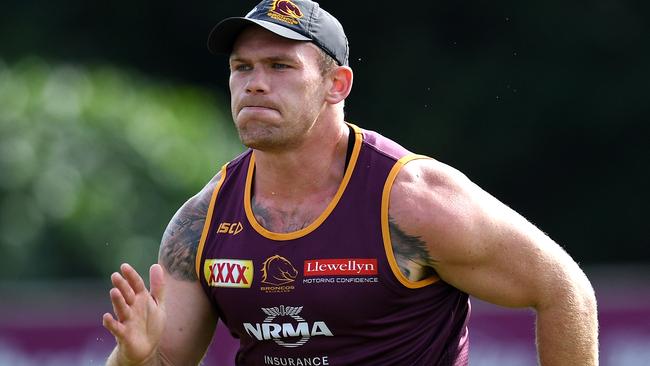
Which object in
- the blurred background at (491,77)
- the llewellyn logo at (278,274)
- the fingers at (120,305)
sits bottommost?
the fingers at (120,305)

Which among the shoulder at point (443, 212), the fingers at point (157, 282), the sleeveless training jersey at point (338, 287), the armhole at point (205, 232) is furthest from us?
the armhole at point (205, 232)

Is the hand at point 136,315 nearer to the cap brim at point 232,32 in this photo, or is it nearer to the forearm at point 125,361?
the forearm at point 125,361

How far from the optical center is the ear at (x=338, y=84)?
A: 20.3 ft

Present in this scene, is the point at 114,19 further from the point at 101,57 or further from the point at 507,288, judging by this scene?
the point at 507,288

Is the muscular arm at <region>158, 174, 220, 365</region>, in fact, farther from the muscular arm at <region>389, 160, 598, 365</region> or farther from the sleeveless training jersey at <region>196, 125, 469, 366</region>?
the muscular arm at <region>389, 160, 598, 365</region>

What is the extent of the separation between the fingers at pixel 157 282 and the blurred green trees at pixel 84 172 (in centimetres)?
716

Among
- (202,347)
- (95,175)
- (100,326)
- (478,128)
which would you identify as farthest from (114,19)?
(202,347)

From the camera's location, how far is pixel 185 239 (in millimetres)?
6332

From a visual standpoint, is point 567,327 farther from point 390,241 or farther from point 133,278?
point 133,278

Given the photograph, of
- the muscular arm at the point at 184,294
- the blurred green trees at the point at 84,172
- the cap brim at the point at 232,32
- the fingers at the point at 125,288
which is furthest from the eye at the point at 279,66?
the blurred green trees at the point at 84,172

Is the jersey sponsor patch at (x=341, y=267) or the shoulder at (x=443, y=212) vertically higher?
the shoulder at (x=443, y=212)

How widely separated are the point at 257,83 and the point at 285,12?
348 mm

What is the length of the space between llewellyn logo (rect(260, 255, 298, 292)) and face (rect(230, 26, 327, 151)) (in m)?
0.47

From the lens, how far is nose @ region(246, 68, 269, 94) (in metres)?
5.94
